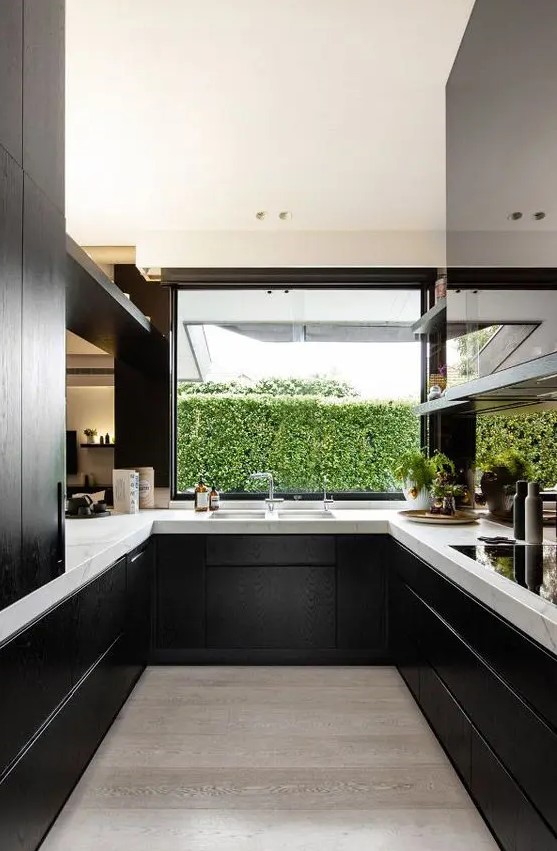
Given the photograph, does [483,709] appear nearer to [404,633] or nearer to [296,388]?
[404,633]

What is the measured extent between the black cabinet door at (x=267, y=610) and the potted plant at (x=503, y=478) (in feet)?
3.35

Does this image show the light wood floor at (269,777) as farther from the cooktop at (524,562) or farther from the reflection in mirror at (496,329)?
the reflection in mirror at (496,329)

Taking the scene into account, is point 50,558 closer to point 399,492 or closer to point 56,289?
point 56,289

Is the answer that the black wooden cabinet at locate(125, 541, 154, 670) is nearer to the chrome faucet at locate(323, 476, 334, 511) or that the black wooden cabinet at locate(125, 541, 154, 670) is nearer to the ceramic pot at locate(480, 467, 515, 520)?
the chrome faucet at locate(323, 476, 334, 511)

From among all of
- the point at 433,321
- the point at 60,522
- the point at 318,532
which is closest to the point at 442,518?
the point at 318,532

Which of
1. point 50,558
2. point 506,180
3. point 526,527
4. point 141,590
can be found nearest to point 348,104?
point 506,180

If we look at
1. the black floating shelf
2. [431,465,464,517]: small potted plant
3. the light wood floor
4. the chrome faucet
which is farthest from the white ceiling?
the light wood floor

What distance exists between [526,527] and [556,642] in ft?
4.03

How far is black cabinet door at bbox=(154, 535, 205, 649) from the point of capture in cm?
342

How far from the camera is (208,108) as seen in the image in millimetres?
2594

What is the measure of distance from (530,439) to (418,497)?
94 cm

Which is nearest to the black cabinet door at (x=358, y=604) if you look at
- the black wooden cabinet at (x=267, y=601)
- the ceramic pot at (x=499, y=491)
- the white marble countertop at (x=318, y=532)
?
the black wooden cabinet at (x=267, y=601)

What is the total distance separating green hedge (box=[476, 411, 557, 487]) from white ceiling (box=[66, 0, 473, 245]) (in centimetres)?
131

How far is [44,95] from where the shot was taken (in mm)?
1739
